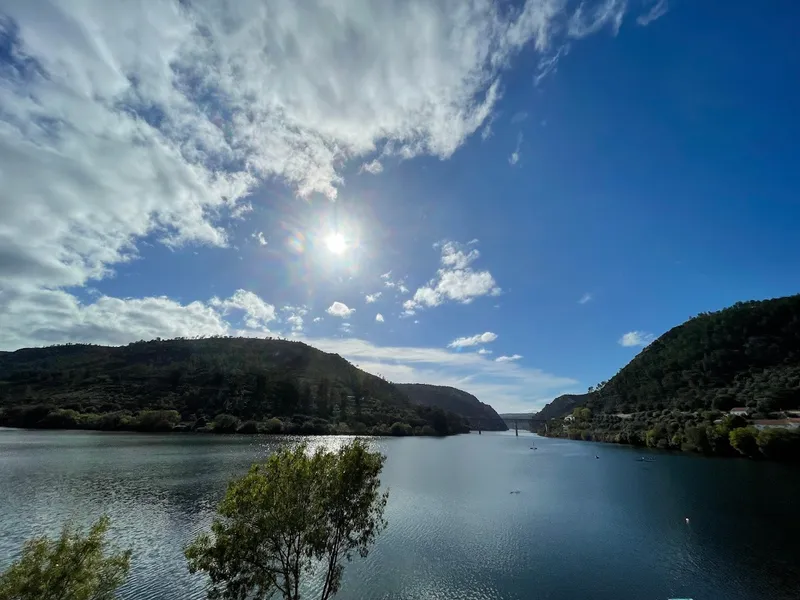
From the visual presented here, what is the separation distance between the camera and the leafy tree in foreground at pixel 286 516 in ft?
69.1

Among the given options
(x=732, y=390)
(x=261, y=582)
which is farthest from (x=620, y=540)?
(x=732, y=390)

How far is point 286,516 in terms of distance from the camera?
871 inches

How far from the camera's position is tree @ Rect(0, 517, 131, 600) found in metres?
16.3

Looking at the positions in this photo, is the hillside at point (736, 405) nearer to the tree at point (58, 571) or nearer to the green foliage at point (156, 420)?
the tree at point (58, 571)

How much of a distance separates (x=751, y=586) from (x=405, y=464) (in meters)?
87.2

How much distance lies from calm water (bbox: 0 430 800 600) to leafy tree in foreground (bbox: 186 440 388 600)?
43.0ft

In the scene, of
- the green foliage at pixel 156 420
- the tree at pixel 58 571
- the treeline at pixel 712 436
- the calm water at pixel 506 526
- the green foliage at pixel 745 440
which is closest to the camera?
the tree at pixel 58 571

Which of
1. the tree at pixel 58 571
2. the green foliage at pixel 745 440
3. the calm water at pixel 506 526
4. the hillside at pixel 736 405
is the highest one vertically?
the hillside at pixel 736 405

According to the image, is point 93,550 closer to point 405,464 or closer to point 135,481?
point 135,481

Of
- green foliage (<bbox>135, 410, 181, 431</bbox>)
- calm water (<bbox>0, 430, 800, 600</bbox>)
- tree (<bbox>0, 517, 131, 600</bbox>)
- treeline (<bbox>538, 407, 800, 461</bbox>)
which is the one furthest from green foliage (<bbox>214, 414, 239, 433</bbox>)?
tree (<bbox>0, 517, 131, 600</bbox>)

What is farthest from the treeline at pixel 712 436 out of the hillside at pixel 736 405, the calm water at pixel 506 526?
the calm water at pixel 506 526

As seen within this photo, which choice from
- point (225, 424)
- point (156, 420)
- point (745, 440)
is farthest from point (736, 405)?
point (156, 420)

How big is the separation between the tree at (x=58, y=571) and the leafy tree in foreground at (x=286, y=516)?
3.98 metres

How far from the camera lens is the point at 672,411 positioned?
18225cm
